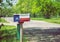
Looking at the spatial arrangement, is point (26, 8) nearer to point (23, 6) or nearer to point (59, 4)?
point (23, 6)

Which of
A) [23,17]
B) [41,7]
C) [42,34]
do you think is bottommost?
[42,34]

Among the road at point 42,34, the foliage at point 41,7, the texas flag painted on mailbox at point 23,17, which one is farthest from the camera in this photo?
the foliage at point 41,7

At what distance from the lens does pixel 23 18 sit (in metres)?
6.82

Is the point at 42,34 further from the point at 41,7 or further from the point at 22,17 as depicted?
the point at 41,7

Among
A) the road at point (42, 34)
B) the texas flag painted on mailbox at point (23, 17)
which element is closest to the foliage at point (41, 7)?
the road at point (42, 34)

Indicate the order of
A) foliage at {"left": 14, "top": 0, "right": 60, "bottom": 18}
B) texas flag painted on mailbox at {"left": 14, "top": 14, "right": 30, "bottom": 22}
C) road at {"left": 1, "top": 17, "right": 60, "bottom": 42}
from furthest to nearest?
1. foliage at {"left": 14, "top": 0, "right": 60, "bottom": 18}
2. road at {"left": 1, "top": 17, "right": 60, "bottom": 42}
3. texas flag painted on mailbox at {"left": 14, "top": 14, "right": 30, "bottom": 22}

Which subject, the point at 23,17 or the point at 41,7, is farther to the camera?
the point at 41,7

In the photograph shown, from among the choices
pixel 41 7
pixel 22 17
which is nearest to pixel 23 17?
pixel 22 17

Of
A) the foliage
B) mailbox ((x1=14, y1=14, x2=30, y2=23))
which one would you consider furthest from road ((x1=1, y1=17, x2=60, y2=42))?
mailbox ((x1=14, y1=14, x2=30, y2=23))

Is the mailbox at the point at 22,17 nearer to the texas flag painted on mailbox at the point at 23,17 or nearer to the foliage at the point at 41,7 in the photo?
the texas flag painted on mailbox at the point at 23,17

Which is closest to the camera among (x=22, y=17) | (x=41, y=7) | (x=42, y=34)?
(x=22, y=17)

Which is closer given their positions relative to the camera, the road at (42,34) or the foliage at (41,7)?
the road at (42,34)

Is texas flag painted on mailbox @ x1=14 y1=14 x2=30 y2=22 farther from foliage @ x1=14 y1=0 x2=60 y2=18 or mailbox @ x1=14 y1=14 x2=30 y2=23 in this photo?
foliage @ x1=14 y1=0 x2=60 y2=18

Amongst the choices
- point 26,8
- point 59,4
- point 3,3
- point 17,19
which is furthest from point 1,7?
point 26,8
